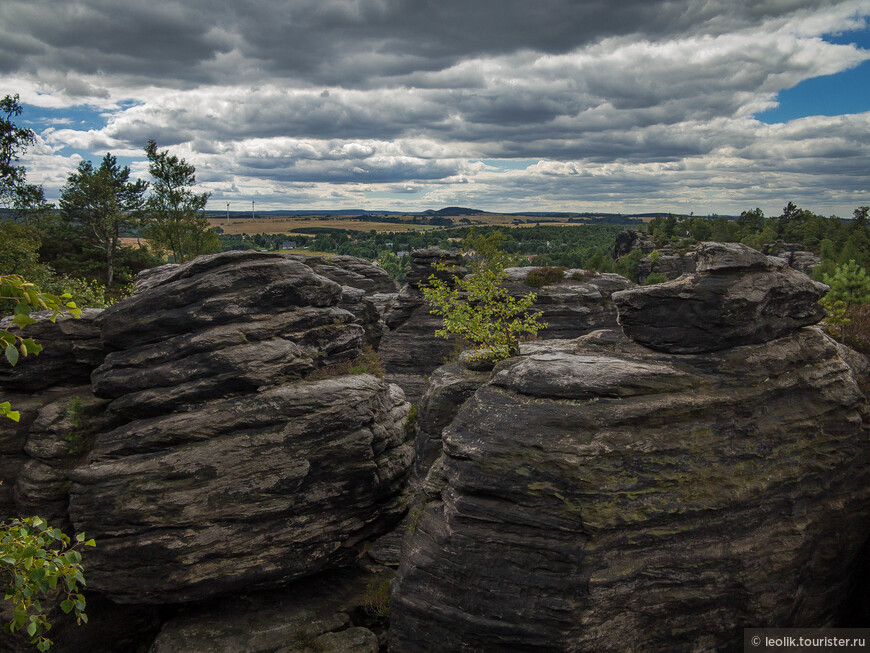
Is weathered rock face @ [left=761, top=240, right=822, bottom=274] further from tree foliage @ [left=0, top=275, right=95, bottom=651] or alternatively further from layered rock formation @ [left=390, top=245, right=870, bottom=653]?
tree foliage @ [left=0, top=275, right=95, bottom=651]

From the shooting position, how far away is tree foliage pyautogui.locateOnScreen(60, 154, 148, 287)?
6738 centimetres

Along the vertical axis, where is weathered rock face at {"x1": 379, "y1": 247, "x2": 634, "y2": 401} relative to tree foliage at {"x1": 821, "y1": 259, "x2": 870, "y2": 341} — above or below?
below

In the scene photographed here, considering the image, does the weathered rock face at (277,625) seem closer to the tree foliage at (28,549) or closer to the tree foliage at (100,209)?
the tree foliage at (28,549)

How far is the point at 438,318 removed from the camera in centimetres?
5650

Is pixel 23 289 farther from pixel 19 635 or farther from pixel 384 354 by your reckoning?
pixel 384 354

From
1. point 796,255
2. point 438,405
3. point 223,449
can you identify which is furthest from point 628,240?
point 223,449

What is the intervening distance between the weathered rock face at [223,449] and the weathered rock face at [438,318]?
2950 centimetres

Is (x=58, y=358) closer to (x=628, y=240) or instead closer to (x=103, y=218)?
(x=103, y=218)

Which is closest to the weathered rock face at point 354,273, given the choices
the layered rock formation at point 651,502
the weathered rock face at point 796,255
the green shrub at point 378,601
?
the green shrub at point 378,601

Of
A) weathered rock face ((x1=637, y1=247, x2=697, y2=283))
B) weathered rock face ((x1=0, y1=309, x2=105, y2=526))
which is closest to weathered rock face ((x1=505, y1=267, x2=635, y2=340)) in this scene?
weathered rock face ((x1=0, y1=309, x2=105, y2=526))

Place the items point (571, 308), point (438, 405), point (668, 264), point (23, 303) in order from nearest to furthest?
point (23, 303)
point (438, 405)
point (571, 308)
point (668, 264)

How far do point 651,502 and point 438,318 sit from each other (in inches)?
1692

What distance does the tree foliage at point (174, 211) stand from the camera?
6619cm

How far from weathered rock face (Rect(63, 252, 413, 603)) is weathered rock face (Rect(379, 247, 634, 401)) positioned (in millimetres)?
29501
